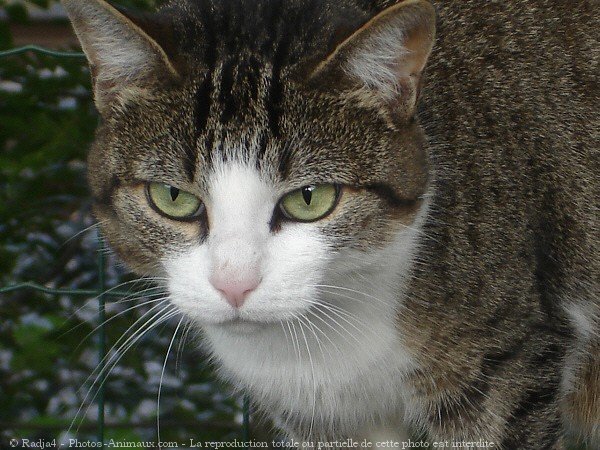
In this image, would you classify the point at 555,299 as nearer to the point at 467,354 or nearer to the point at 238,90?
the point at 467,354

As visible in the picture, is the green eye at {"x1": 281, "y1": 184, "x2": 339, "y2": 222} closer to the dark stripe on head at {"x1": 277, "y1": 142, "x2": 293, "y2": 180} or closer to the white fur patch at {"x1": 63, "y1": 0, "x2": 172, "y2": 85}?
the dark stripe on head at {"x1": 277, "y1": 142, "x2": 293, "y2": 180}

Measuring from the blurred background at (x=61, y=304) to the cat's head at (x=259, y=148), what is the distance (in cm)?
72

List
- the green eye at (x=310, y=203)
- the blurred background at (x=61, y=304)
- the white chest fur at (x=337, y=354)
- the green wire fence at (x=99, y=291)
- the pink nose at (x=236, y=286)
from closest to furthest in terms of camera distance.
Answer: the pink nose at (x=236, y=286), the green eye at (x=310, y=203), the white chest fur at (x=337, y=354), the green wire fence at (x=99, y=291), the blurred background at (x=61, y=304)

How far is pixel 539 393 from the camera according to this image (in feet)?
5.64

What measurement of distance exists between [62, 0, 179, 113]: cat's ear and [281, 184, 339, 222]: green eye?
0.99ft

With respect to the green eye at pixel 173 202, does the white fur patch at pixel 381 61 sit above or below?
above

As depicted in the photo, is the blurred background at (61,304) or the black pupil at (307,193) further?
the blurred background at (61,304)

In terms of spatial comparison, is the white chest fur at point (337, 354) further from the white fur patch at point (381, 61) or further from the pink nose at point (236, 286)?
the white fur patch at point (381, 61)

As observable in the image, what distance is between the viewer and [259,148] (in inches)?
57.5

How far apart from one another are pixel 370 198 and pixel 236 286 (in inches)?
11.9

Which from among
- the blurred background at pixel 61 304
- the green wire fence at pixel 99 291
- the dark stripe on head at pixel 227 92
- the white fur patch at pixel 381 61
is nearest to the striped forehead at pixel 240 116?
the dark stripe on head at pixel 227 92

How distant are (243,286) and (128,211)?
1.02ft

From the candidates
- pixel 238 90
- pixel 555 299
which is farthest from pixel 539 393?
pixel 238 90

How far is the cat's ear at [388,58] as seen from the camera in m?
1.43
